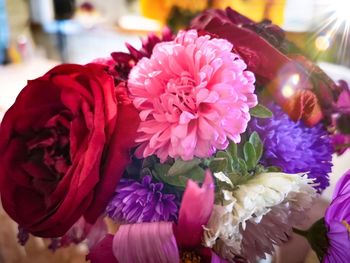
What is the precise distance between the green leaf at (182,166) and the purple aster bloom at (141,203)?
13 millimetres

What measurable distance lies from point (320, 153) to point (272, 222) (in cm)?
7

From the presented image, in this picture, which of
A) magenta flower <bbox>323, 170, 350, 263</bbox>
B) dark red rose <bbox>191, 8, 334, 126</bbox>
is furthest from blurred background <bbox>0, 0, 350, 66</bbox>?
magenta flower <bbox>323, 170, 350, 263</bbox>

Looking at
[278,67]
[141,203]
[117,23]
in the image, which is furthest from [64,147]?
[117,23]

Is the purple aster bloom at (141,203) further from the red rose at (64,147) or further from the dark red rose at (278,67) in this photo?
the dark red rose at (278,67)

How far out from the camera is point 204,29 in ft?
1.25

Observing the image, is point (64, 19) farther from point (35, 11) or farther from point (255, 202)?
point (255, 202)

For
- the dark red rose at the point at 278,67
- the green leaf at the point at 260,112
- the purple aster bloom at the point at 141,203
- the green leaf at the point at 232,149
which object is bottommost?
the purple aster bloom at the point at 141,203

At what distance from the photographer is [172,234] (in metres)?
0.29

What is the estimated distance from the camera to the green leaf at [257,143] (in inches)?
12.1

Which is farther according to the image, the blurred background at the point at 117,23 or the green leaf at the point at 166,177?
the blurred background at the point at 117,23

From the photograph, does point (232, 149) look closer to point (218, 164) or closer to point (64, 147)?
point (218, 164)

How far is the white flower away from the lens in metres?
0.28

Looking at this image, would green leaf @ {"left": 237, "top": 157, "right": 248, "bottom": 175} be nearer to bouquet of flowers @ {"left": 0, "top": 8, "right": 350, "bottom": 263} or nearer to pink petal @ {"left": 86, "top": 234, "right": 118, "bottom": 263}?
bouquet of flowers @ {"left": 0, "top": 8, "right": 350, "bottom": 263}

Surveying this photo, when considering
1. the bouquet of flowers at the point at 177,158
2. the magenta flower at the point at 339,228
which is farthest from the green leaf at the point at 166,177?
the magenta flower at the point at 339,228
